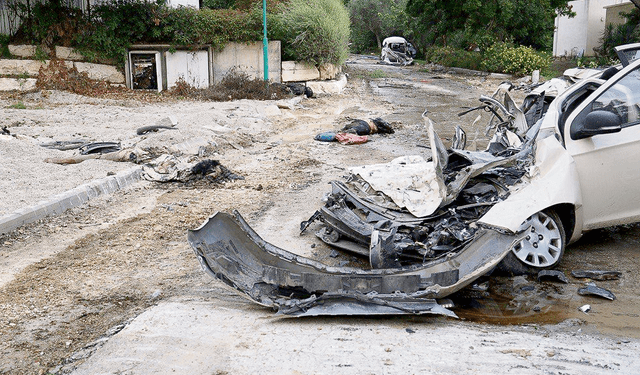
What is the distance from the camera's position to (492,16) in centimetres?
3316

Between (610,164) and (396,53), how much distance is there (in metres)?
44.8

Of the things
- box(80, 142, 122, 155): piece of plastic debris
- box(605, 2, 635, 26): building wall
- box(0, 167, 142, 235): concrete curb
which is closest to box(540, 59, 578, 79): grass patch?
box(605, 2, 635, 26): building wall

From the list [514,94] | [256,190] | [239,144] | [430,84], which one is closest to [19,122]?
[239,144]

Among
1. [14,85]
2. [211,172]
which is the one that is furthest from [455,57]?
[211,172]

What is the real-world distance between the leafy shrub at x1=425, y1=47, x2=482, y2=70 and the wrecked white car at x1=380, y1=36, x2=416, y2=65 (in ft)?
9.53

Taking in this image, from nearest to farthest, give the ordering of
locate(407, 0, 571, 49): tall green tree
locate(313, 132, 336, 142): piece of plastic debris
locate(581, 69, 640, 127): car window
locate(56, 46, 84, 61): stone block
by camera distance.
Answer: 1. locate(581, 69, 640, 127): car window
2. locate(313, 132, 336, 142): piece of plastic debris
3. locate(56, 46, 84, 61): stone block
4. locate(407, 0, 571, 49): tall green tree

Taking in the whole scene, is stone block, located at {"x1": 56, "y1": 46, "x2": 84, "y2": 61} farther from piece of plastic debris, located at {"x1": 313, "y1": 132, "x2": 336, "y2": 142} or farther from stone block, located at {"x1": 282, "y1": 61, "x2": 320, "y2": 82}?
piece of plastic debris, located at {"x1": 313, "y1": 132, "x2": 336, "y2": 142}

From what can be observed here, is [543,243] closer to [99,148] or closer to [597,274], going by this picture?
[597,274]

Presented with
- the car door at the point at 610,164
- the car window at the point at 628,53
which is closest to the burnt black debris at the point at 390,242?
the car door at the point at 610,164

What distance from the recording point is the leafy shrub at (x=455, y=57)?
36312 mm

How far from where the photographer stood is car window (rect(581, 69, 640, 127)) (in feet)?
19.5

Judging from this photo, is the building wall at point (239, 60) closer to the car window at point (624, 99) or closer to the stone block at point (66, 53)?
the stone block at point (66, 53)

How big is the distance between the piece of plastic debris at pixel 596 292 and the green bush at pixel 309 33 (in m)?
20.4

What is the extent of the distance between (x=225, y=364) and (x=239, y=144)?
9914mm
